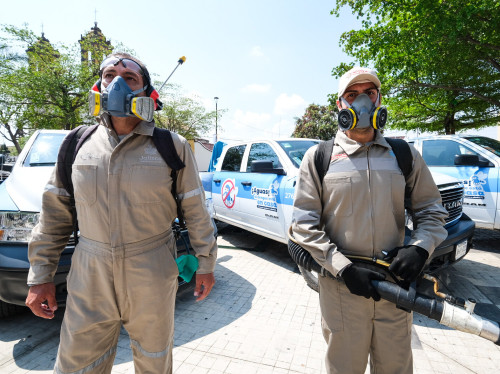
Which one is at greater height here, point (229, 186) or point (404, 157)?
point (404, 157)

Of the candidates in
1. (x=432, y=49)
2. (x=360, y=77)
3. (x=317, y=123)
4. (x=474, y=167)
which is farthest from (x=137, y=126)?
(x=317, y=123)

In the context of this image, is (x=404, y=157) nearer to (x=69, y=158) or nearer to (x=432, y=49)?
(x=69, y=158)

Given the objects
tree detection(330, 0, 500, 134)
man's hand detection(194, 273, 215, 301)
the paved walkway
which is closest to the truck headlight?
the paved walkway

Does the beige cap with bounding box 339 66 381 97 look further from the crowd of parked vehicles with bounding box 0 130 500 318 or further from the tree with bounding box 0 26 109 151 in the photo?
the tree with bounding box 0 26 109 151

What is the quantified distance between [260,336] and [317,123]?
2977 centimetres

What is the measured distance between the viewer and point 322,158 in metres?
1.78

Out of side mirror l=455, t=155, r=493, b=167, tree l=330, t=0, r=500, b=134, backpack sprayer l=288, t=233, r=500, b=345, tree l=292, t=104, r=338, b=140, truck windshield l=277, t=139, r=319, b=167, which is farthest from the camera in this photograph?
tree l=292, t=104, r=338, b=140

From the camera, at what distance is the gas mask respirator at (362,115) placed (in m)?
1.70

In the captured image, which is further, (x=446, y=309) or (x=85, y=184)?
(x=85, y=184)

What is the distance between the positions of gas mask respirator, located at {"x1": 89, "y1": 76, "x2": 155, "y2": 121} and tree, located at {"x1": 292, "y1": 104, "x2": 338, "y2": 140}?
28.8 meters

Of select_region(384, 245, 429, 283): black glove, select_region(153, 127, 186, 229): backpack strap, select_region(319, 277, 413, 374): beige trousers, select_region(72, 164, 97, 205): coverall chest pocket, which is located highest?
select_region(153, 127, 186, 229): backpack strap

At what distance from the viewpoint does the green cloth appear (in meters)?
1.74

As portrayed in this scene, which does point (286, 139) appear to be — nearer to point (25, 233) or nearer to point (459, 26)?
point (25, 233)

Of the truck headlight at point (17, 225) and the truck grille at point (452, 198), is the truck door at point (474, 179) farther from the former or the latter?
the truck headlight at point (17, 225)
